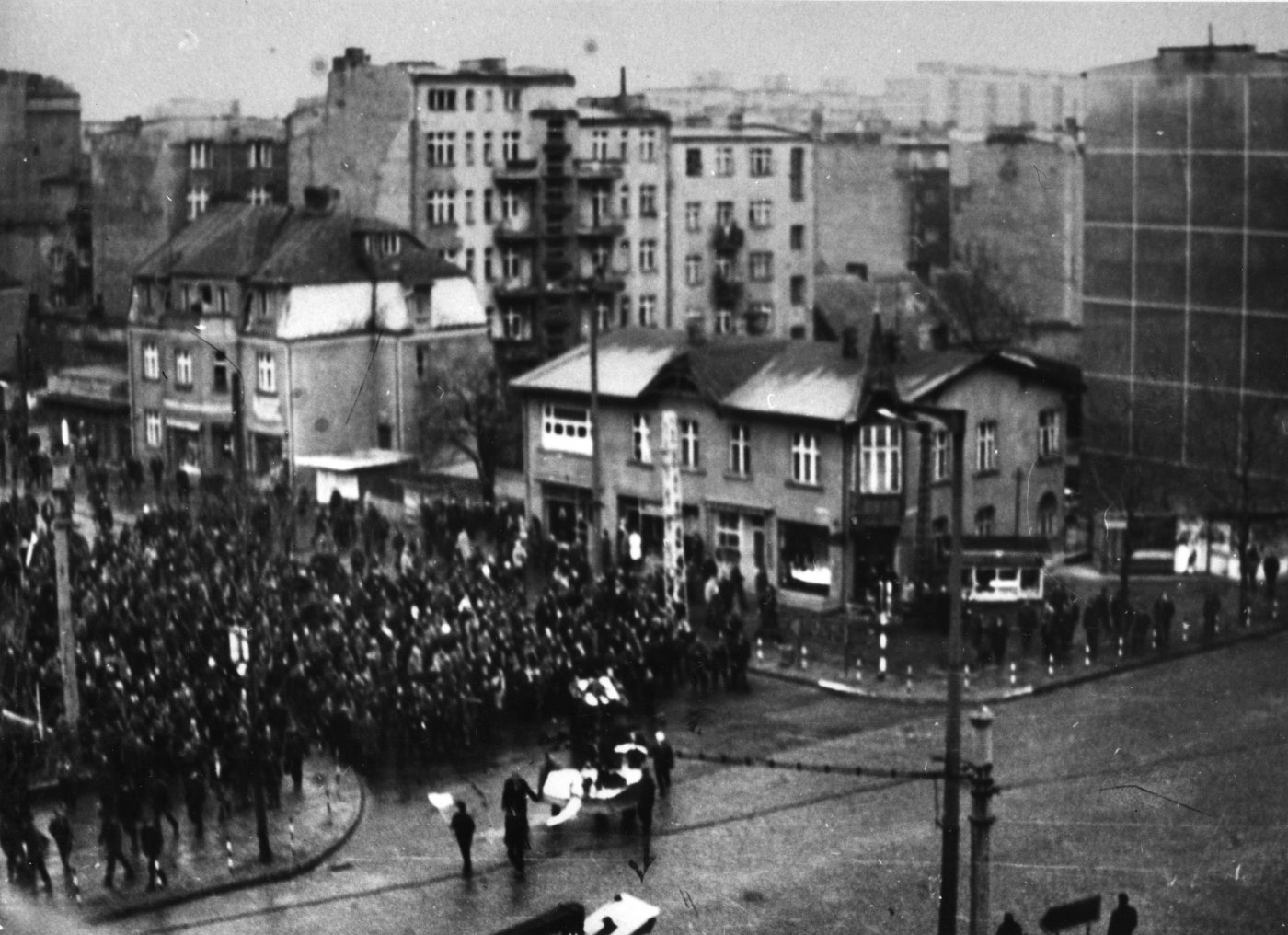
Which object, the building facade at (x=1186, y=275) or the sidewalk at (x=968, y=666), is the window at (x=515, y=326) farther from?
the sidewalk at (x=968, y=666)

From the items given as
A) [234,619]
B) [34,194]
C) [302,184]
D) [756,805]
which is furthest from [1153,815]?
[34,194]

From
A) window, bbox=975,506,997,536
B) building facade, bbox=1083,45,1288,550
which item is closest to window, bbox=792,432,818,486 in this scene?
window, bbox=975,506,997,536

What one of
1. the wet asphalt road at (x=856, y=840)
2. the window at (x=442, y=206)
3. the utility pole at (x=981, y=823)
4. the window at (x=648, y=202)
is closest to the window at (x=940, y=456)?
the wet asphalt road at (x=856, y=840)

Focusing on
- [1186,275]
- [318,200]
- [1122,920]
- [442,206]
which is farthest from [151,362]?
[1122,920]

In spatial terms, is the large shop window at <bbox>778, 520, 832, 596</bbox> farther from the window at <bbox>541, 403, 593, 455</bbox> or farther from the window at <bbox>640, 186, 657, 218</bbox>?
the window at <bbox>640, 186, 657, 218</bbox>

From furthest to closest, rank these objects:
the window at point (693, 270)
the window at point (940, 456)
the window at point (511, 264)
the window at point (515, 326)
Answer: the window at point (693, 270)
the window at point (515, 326)
the window at point (511, 264)
the window at point (940, 456)
